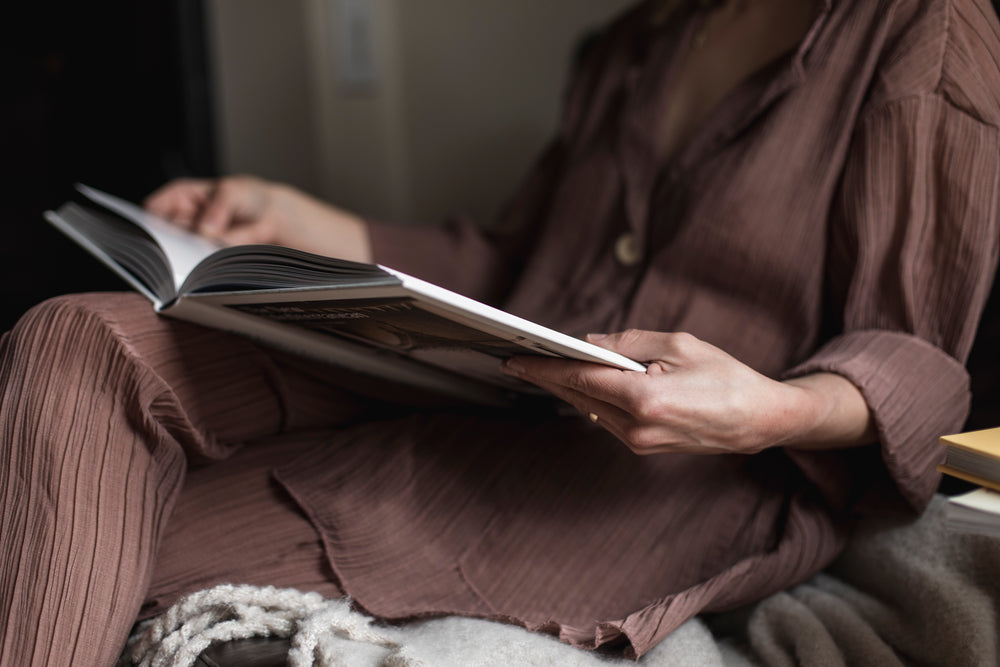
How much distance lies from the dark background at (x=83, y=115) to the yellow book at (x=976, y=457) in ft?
3.68

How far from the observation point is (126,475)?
49 centimetres

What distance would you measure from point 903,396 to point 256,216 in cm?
68

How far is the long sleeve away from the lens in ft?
1.77

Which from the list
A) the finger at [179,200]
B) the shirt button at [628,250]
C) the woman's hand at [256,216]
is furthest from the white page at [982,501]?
the finger at [179,200]

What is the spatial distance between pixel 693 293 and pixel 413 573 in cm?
34

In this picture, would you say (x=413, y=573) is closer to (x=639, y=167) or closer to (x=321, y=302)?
(x=321, y=302)

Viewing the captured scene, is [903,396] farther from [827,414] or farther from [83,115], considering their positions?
[83,115]

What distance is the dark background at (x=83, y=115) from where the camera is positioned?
1133 mm

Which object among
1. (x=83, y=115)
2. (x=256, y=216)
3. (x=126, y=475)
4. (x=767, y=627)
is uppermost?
(x=83, y=115)

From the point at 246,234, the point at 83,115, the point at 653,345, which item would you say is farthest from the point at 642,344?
the point at 83,115

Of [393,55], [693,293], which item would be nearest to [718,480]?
[693,293]

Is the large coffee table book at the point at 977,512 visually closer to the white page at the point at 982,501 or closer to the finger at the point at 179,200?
the white page at the point at 982,501

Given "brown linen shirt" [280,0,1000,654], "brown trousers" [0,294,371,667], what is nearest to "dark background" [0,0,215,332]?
"brown trousers" [0,294,371,667]

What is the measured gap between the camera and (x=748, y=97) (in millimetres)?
677
